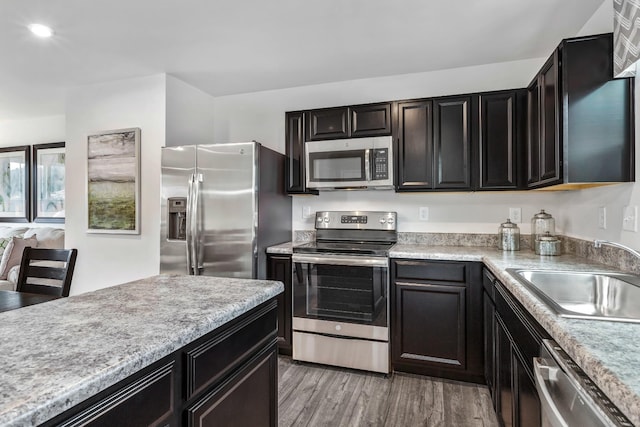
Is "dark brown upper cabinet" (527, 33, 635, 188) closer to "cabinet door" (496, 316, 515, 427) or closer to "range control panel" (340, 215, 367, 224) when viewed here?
"cabinet door" (496, 316, 515, 427)

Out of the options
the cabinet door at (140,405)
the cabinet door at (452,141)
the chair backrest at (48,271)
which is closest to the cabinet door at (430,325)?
the cabinet door at (452,141)

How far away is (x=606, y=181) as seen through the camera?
1.72 meters

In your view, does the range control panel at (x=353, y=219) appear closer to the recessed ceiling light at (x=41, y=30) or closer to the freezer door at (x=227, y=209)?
the freezer door at (x=227, y=209)

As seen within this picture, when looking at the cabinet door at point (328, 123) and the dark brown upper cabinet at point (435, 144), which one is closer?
the dark brown upper cabinet at point (435, 144)

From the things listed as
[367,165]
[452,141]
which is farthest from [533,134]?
[367,165]

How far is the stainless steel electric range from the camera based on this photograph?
257 centimetres

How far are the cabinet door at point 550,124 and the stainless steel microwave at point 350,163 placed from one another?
1037 mm

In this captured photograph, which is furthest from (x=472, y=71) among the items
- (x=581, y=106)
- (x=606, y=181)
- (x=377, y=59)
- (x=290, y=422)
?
(x=290, y=422)

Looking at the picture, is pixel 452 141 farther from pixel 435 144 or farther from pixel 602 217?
pixel 602 217

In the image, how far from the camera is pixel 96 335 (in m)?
0.85

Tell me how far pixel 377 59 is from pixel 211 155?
5.04ft

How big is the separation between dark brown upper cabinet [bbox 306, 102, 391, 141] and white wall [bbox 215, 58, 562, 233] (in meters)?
0.46

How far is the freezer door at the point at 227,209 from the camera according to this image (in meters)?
2.69

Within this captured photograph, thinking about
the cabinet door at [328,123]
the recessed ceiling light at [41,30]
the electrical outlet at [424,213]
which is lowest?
the electrical outlet at [424,213]
